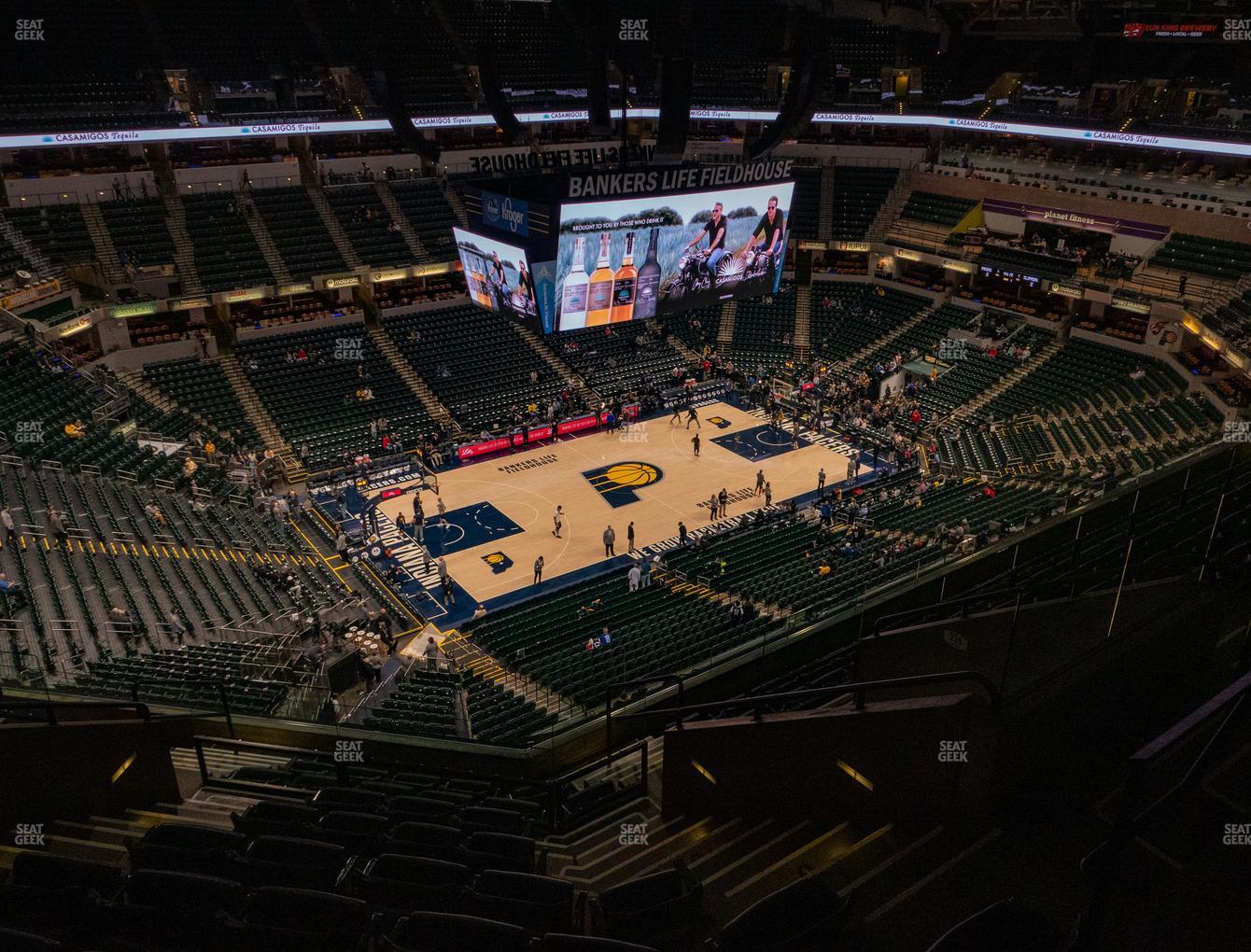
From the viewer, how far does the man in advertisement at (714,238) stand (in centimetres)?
2250

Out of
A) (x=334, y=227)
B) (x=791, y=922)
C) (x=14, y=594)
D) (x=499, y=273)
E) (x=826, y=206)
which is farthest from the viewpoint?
(x=826, y=206)

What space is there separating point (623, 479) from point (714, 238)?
10.5 m

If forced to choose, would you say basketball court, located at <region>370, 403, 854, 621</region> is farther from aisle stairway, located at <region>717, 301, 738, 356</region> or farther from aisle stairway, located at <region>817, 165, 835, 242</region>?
aisle stairway, located at <region>817, 165, 835, 242</region>

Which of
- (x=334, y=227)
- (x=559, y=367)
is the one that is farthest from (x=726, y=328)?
(x=334, y=227)

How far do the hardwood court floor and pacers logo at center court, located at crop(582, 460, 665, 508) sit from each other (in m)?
0.03

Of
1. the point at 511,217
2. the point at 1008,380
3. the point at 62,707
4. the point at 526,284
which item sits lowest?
the point at 1008,380

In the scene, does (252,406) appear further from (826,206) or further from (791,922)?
(791,922)

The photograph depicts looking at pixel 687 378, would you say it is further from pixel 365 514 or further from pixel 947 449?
pixel 365 514

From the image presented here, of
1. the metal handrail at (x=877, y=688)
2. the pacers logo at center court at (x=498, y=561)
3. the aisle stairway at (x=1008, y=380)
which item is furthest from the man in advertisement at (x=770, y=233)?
the metal handrail at (x=877, y=688)

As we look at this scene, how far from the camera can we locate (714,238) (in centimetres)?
2289

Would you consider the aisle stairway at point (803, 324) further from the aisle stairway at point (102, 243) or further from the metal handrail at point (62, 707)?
the metal handrail at point (62, 707)

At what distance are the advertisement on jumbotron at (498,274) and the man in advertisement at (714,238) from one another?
451cm

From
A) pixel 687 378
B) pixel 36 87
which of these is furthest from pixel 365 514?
pixel 36 87

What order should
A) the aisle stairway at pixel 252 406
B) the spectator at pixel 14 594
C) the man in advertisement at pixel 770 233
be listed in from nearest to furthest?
the spectator at pixel 14 594, the man in advertisement at pixel 770 233, the aisle stairway at pixel 252 406
